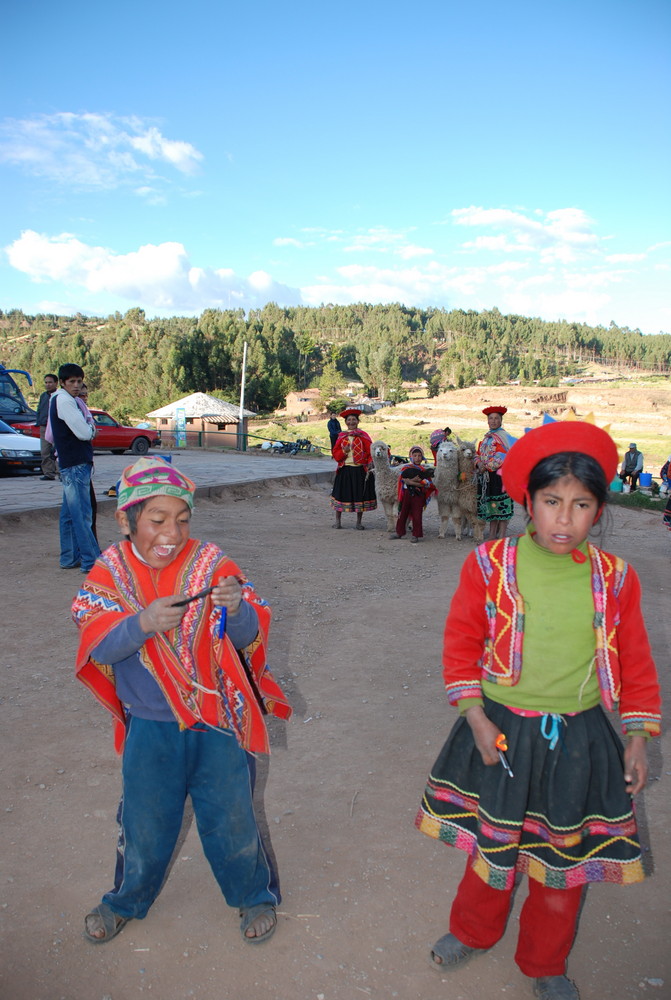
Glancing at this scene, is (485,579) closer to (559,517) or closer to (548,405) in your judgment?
(559,517)

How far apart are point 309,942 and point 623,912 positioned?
1.13 m

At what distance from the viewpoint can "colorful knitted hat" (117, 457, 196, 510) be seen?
2.04 m

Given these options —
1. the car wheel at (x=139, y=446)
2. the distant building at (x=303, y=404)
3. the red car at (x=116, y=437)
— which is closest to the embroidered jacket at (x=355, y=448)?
the red car at (x=116, y=437)

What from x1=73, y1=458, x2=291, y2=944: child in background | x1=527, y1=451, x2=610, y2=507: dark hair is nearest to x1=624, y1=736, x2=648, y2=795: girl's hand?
x1=527, y1=451, x2=610, y2=507: dark hair

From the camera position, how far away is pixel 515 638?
1973 mm

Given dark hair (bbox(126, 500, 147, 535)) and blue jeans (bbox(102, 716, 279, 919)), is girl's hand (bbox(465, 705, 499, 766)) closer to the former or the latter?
blue jeans (bbox(102, 716, 279, 919))

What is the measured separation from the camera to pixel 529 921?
2.11m

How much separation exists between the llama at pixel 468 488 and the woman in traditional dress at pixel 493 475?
0.26ft

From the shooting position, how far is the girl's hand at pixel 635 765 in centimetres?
192

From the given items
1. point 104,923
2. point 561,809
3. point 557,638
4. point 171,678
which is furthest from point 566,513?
point 104,923

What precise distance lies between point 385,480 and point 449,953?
27.2ft

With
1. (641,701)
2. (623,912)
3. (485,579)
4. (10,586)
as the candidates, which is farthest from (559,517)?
(10,586)

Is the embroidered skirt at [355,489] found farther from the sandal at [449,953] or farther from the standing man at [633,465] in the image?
the standing man at [633,465]

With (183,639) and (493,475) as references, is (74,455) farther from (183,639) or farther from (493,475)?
(493,475)
